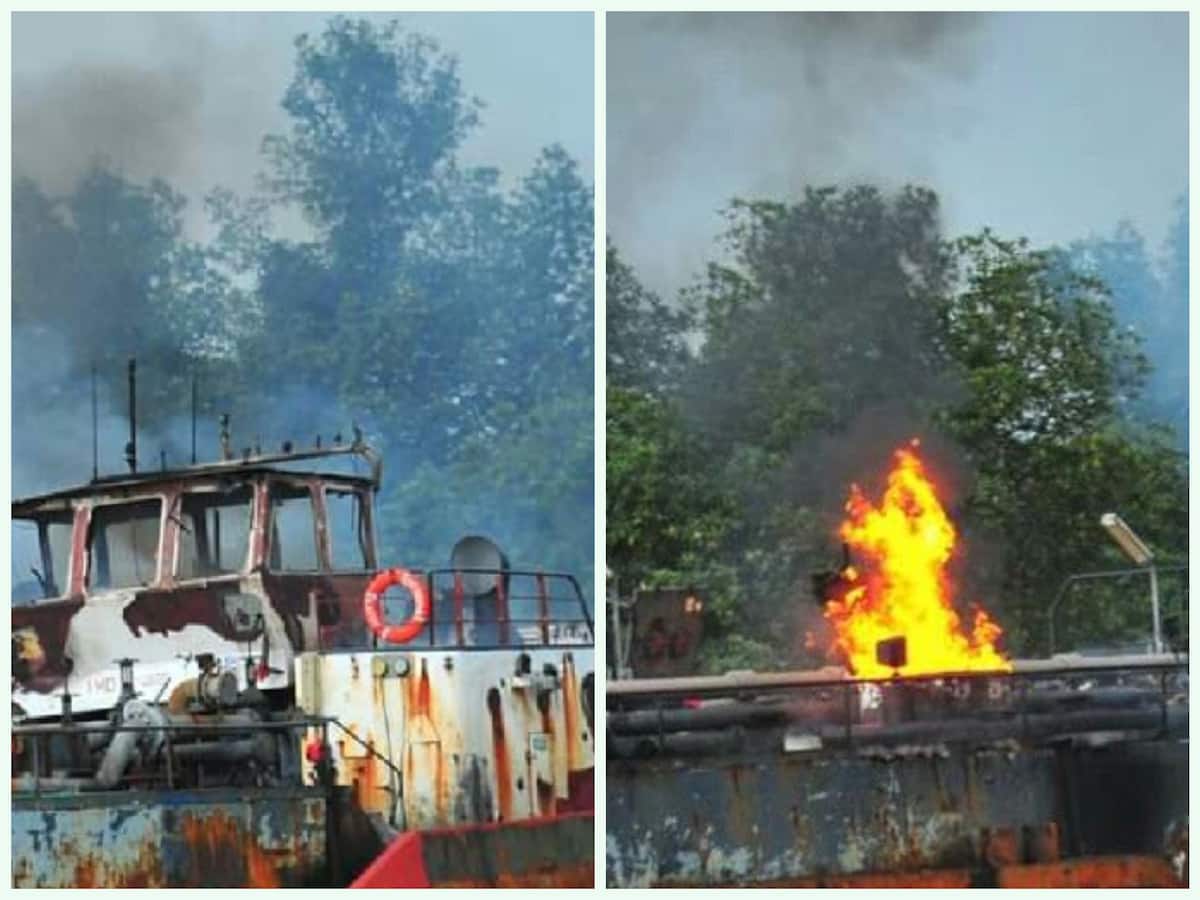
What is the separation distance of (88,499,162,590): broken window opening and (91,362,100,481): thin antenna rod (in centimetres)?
16

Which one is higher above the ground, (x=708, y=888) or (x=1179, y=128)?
(x=1179, y=128)

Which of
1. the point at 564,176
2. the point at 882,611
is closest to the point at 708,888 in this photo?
the point at 882,611

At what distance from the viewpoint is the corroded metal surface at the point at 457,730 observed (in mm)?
18188

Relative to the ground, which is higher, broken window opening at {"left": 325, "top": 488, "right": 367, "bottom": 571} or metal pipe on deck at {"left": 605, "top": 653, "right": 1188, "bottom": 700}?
broken window opening at {"left": 325, "top": 488, "right": 367, "bottom": 571}

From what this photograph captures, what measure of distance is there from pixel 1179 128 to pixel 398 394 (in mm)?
3187

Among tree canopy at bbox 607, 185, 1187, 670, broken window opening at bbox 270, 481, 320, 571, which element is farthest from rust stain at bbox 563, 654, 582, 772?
broken window opening at bbox 270, 481, 320, 571

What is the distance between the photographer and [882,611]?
18.3 meters

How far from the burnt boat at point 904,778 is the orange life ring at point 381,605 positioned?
785mm

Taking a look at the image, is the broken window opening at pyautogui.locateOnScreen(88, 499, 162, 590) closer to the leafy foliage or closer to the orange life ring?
the leafy foliage

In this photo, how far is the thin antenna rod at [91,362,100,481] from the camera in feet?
59.6

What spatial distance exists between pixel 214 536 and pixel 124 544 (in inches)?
13.9

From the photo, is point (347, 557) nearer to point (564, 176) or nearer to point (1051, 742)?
point (564, 176)

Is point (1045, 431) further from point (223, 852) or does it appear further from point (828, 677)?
point (223, 852)

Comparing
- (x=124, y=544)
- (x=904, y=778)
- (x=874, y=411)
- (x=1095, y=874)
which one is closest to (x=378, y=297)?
(x=124, y=544)
